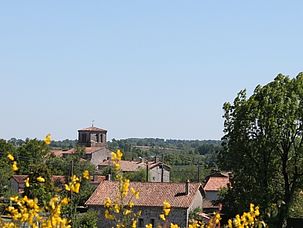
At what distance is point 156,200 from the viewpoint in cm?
4256

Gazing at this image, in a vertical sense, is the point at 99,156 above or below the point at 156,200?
above

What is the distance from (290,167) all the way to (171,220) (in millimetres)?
10303

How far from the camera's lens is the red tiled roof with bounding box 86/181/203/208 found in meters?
42.3

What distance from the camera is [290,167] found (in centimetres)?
3397

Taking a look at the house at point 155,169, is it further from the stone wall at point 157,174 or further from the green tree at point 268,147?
the green tree at point 268,147

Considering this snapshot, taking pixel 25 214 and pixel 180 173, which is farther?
pixel 180 173

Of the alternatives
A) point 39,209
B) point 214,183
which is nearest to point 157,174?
point 214,183

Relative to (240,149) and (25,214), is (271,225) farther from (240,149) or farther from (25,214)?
(25,214)

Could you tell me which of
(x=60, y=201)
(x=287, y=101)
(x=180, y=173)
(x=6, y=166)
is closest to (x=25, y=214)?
(x=60, y=201)

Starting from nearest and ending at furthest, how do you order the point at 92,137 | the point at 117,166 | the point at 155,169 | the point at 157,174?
the point at 117,166 → the point at 155,169 → the point at 157,174 → the point at 92,137

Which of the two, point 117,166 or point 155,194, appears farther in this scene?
point 155,194

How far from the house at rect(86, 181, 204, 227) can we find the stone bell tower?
5837 centimetres

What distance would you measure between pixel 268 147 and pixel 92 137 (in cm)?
7160

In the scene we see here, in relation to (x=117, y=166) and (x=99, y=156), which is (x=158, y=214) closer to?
(x=117, y=166)
